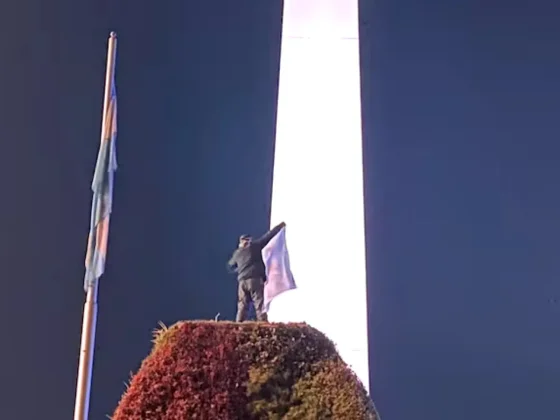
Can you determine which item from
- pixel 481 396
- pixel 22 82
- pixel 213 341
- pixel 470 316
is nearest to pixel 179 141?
pixel 22 82

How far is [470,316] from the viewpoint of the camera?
4691 millimetres

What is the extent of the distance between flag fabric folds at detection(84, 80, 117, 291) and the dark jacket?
24.8 inches

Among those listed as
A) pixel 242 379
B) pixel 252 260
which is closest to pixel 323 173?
pixel 252 260

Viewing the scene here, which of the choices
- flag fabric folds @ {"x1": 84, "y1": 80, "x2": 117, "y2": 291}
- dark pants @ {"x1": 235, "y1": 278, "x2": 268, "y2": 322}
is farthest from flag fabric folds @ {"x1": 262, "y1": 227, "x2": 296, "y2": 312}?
flag fabric folds @ {"x1": 84, "y1": 80, "x2": 117, "y2": 291}

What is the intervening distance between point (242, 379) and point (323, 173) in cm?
274

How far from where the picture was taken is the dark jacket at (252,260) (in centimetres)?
315

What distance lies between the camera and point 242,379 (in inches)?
85.7

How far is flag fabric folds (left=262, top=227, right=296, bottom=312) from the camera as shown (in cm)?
311

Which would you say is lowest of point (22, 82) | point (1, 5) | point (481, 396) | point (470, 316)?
point (481, 396)

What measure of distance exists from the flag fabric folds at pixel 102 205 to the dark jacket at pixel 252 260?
2.07ft

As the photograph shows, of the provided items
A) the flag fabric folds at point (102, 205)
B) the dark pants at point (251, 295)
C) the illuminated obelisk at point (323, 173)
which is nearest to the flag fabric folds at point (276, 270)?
the dark pants at point (251, 295)

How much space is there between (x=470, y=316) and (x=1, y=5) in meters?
3.58

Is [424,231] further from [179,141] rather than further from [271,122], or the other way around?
[179,141]

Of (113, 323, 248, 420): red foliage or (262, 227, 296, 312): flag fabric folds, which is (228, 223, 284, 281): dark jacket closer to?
(262, 227, 296, 312): flag fabric folds
